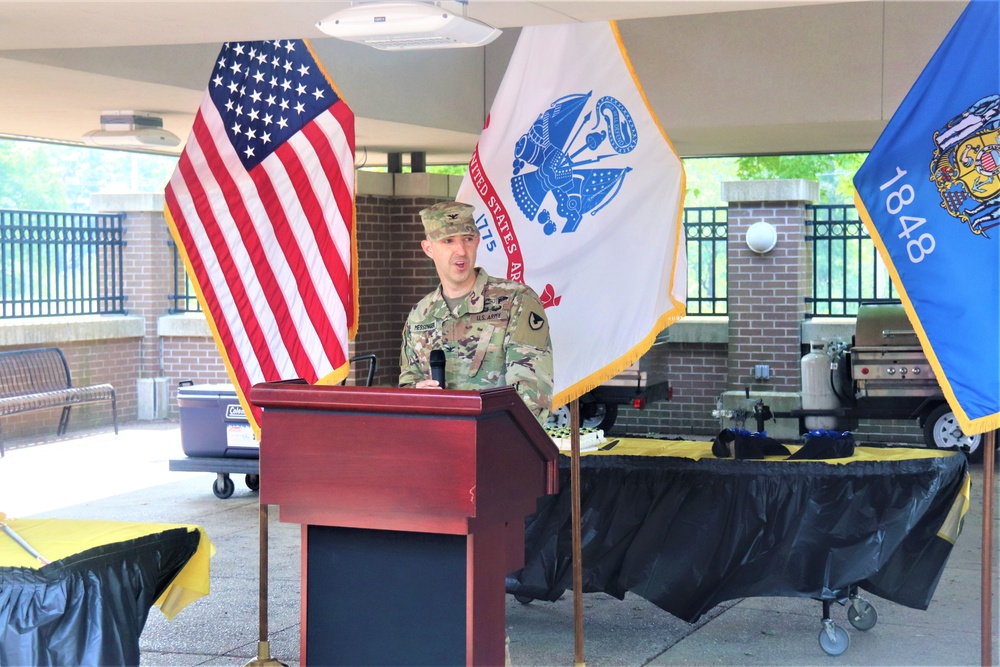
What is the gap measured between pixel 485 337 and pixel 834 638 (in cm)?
239

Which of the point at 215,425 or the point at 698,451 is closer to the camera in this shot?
the point at 698,451

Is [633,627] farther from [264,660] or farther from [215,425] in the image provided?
[215,425]

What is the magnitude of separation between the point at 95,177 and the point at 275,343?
175 ft

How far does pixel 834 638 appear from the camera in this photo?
18.7 feet

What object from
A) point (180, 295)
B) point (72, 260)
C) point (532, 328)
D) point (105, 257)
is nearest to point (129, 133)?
point (532, 328)

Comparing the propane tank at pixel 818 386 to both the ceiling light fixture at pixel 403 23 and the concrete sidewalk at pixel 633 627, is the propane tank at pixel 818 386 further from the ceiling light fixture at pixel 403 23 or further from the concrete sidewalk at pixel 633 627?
the ceiling light fixture at pixel 403 23

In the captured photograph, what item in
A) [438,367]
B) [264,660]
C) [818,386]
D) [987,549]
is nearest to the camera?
[438,367]

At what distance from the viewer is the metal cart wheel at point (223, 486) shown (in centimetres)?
981

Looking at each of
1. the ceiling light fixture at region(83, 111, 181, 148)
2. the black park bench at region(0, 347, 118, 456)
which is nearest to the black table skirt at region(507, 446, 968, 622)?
the ceiling light fixture at region(83, 111, 181, 148)

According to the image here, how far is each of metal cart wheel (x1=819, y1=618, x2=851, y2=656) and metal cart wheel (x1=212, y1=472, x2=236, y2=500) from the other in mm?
5605

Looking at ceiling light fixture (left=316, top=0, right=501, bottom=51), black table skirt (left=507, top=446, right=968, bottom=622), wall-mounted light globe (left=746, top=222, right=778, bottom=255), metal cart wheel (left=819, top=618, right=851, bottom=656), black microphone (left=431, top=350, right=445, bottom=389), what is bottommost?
metal cart wheel (left=819, top=618, right=851, bottom=656)

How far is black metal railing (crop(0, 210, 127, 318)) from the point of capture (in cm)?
1396

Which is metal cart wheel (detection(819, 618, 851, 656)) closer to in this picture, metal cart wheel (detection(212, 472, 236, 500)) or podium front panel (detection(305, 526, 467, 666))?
podium front panel (detection(305, 526, 467, 666))

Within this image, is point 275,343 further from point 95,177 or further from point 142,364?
point 95,177
